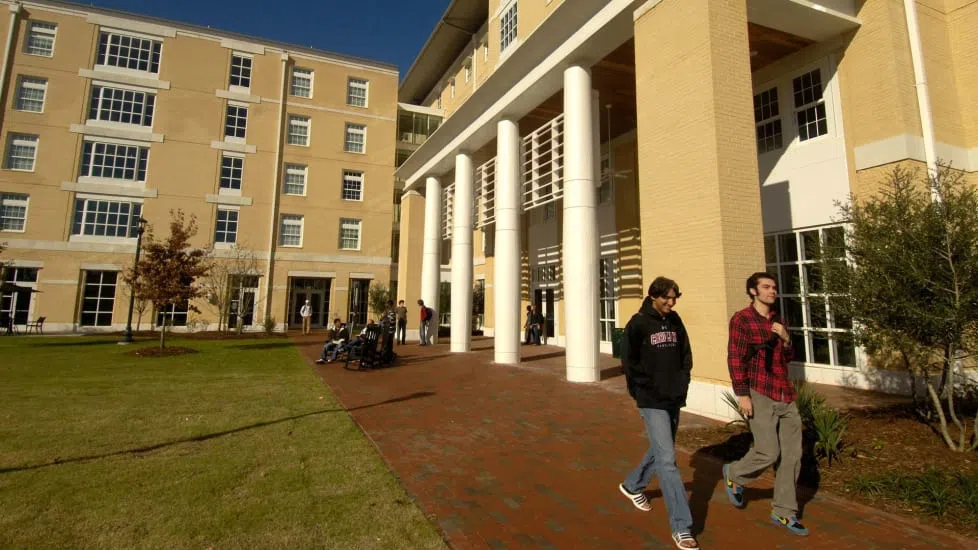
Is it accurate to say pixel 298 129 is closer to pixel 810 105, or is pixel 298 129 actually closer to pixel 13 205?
pixel 13 205

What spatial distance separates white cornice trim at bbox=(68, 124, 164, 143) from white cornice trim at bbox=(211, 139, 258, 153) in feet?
8.38

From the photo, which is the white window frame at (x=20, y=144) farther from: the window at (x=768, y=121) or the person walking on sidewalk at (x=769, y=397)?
the person walking on sidewalk at (x=769, y=397)

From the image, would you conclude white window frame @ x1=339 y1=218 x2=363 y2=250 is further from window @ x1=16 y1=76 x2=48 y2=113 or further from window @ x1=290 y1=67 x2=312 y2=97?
window @ x1=16 y1=76 x2=48 y2=113

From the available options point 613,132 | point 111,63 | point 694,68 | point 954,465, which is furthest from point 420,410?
point 111,63

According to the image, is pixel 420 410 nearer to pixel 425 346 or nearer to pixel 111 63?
pixel 425 346

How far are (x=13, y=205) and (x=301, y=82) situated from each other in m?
15.7

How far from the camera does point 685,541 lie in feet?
10.5

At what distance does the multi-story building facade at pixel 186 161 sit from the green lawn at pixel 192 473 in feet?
62.3

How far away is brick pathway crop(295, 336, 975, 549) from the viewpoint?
3.49m

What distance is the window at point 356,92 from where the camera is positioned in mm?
30594

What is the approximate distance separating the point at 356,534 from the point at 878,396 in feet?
30.9

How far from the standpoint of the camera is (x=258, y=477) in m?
4.41

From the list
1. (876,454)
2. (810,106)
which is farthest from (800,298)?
(876,454)

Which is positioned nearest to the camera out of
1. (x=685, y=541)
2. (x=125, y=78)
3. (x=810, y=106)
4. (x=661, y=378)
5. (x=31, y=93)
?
(x=685, y=541)
